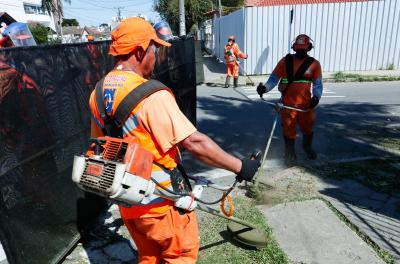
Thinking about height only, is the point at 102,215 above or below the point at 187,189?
below

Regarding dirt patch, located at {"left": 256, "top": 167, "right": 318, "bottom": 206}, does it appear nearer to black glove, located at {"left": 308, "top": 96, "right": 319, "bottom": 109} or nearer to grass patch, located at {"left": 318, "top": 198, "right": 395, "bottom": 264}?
grass patch, located at {"left": 318, "top": 198, "right": 395, "bottom": 264}

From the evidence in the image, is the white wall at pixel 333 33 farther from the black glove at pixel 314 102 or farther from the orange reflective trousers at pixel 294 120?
the black glove at pixel 314 102

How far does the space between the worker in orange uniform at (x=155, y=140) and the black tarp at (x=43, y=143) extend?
72 centimetres

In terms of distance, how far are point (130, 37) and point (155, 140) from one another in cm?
62

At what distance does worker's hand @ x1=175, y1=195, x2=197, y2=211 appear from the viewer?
223 centimetres

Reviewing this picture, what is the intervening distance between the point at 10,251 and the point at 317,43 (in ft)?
48.8

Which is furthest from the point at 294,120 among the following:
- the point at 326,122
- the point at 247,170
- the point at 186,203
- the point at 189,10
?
the point at 189,10

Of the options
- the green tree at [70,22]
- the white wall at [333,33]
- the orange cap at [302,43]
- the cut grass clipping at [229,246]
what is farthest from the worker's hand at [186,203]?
the green tree at [70,22]

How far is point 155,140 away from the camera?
201cm

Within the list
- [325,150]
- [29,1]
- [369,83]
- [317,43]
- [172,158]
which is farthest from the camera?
[29,1]

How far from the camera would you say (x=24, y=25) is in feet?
18.2

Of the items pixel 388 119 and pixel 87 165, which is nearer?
pixel 87 165

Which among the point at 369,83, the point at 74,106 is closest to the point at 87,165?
the point at 74,106

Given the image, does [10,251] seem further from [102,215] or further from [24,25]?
[24,25]
